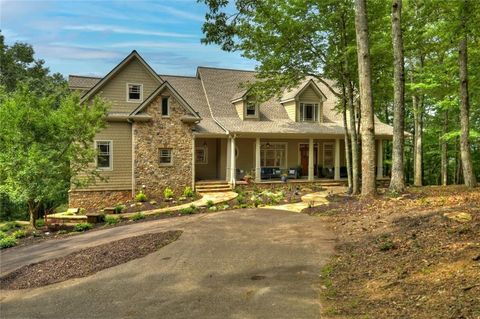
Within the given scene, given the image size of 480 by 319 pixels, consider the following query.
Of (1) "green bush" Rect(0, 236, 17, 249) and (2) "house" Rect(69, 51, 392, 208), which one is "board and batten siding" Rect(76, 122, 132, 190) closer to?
(2) "house" Rect(69, 51, 392, 208)

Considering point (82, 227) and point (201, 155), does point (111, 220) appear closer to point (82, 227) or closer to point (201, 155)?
point (82, 227)

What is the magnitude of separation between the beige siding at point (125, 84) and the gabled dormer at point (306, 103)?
891cm

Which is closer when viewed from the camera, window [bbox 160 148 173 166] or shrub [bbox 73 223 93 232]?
shrub [bbox 73 223 93 232]

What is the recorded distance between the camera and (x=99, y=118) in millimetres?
16344

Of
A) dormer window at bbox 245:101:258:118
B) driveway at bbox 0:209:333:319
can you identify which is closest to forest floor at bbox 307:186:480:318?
driveway at bbox 0:209:333:319

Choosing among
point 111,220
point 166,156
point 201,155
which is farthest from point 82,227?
point 201,155

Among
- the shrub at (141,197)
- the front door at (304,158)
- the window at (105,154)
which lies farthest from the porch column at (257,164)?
the window at (105,154)

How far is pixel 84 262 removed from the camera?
813 cm

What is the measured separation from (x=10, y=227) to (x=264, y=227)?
11.8 meters

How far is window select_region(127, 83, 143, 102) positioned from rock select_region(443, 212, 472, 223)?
656 inches

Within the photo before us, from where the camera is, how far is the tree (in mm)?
13539

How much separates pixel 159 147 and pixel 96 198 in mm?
4051

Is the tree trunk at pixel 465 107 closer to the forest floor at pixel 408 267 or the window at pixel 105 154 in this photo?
the forest floor at pixel 408 267

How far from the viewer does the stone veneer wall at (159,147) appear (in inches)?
782
